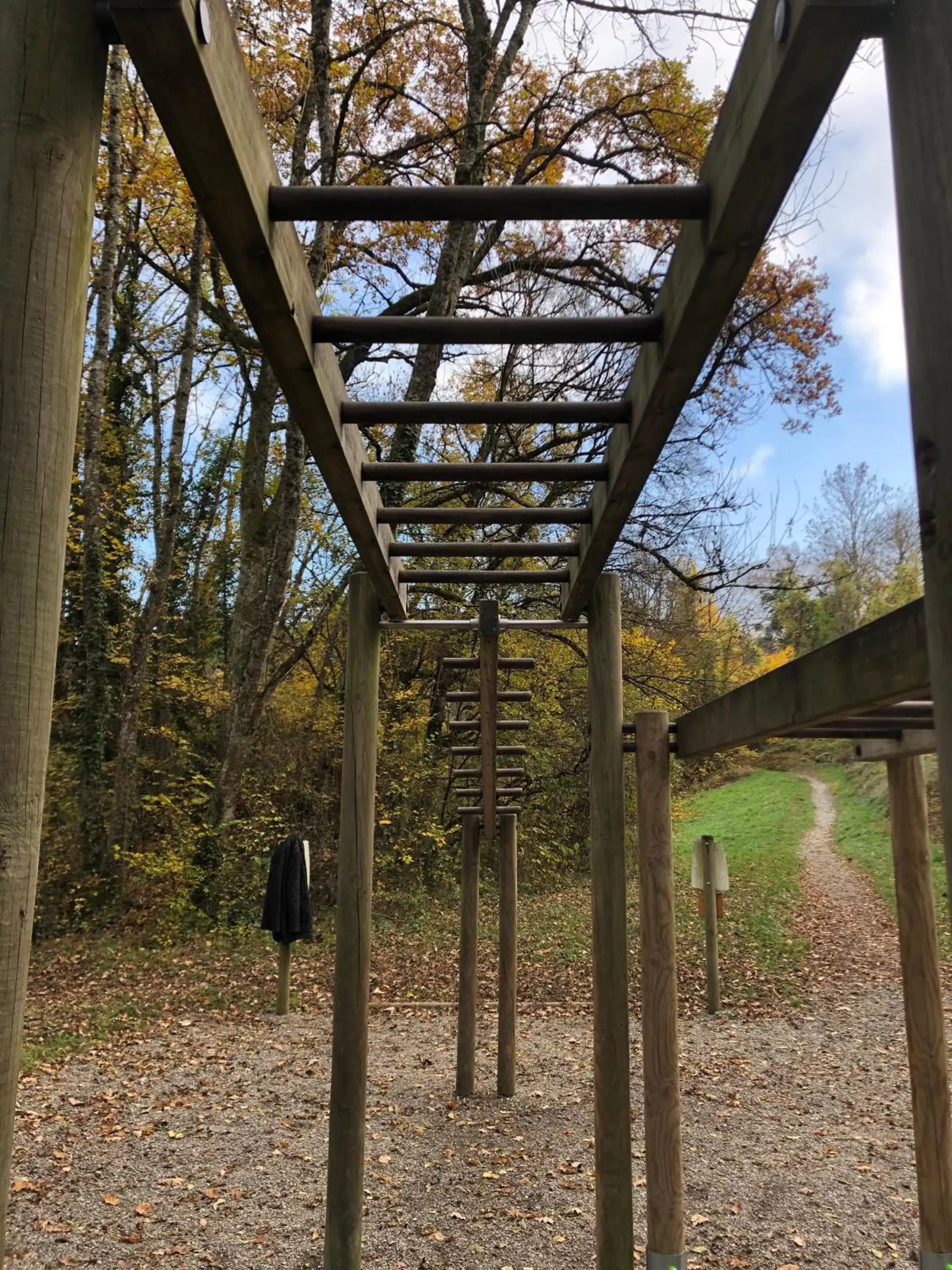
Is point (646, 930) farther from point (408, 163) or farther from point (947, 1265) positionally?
point (408, 163)

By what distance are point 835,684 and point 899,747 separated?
5.49 ft

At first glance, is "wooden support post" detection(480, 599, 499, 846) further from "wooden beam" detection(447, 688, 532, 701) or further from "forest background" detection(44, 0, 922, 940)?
"forest background" detection(44, 0, 922, 940)

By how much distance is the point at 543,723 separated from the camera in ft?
38.5

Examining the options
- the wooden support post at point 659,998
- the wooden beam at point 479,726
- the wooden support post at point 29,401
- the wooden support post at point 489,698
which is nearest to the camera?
the wooden support post at point 29,401

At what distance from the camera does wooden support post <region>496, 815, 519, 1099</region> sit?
5.29 meters

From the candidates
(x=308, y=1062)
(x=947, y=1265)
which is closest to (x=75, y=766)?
(x=308, y=1062)

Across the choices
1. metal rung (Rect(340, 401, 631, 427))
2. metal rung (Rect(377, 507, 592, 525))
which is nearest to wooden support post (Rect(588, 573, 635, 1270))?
metal rung (Rect(377, 507, 592, 525))

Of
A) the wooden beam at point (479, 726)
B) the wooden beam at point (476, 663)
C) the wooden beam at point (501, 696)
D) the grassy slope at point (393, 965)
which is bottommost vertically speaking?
the grassy slope at point (393, 965)

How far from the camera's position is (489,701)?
4.06m

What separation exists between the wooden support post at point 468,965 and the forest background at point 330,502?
4495 mm

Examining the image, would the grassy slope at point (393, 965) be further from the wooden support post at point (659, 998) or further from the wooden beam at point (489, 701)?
the wooden support post at point (659, 998)

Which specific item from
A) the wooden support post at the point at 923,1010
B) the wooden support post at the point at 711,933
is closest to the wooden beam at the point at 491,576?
the wooden support post at the point at 923,1010

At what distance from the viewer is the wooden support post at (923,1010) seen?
296 cm

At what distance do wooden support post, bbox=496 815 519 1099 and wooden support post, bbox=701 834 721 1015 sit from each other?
105 inches
